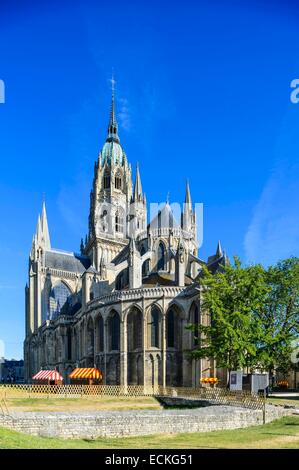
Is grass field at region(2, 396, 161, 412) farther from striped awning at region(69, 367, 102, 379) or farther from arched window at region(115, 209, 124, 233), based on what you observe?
arched window at region(115, 209, 124, 233)

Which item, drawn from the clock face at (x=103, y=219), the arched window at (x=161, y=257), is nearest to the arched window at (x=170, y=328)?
the arched window at (x=161, y=257)

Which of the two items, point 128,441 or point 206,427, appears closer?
point 128,441

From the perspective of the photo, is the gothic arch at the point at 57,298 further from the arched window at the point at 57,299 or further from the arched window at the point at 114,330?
the arched window at the point at 114,330

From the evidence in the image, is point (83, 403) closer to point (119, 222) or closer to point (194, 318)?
point (194, 318)

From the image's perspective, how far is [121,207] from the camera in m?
108

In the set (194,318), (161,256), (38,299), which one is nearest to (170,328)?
(194,318)

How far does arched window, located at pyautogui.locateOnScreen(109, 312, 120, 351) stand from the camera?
6469cm

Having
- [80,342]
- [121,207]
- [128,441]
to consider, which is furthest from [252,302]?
[121,207]

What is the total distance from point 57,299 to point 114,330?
1383 inches

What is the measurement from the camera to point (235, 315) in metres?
41.4

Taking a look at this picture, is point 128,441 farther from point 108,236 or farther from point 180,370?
point 108,236

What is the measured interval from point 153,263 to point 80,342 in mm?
17585

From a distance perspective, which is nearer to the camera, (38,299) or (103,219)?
(38,299)
